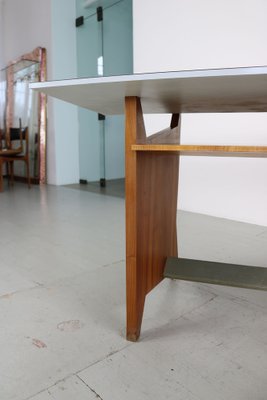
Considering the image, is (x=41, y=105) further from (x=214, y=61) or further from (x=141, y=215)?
(x=141, y=215)

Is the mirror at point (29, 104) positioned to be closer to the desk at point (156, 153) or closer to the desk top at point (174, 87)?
the desk at point (156, 153)

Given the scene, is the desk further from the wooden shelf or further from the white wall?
the white wall

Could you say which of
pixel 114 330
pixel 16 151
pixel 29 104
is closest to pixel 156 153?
pixel 114 330

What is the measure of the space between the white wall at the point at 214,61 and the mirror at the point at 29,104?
7.23 ft

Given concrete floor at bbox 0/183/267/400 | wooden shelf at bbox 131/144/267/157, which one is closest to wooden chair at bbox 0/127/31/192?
concrete floor at bbox 0/183/267/400

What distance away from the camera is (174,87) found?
93 cm

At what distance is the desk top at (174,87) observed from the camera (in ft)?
2.62

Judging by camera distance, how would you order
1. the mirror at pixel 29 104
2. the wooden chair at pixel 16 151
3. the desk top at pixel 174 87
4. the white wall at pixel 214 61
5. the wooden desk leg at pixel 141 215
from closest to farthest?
the desk top at pixel 174 87
the wooden desk leg at pixel 141 215
the white wall at pixel 214 61
the wooden chair at pixel 16 151
the mirror at pixel 29 104

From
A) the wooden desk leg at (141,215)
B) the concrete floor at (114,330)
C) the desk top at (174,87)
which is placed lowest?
the concrete floor at (114,330)

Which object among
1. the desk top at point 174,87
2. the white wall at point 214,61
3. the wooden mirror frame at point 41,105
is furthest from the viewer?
the wooden mirror frame at point 41,105

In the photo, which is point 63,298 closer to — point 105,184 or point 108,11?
point 105,184

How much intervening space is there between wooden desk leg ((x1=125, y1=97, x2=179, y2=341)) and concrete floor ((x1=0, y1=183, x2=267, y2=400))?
13 cm

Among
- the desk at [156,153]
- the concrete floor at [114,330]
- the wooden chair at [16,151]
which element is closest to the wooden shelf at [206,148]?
the desk at [156,153]

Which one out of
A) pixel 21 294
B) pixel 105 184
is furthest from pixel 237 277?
pixel 105 184
